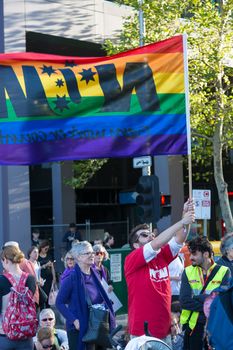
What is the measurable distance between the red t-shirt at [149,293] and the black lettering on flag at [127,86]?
7.14 ft

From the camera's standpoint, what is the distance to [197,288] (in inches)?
284

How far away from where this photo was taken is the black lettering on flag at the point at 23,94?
792 centimetres

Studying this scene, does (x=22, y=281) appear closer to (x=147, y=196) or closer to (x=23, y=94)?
(x=23, y=94)

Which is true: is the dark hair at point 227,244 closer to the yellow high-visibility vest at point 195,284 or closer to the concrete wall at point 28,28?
the yellow high-visibility vest at point 195,284

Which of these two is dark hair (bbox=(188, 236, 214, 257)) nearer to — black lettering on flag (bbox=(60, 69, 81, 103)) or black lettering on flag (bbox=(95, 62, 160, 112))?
black lettering on flag (bbox=(95, 62, 160, 112))

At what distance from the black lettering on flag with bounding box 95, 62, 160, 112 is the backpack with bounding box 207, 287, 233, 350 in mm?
4017

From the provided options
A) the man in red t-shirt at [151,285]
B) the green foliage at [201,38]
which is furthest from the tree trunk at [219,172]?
the man in red t-shirt at [151,285]

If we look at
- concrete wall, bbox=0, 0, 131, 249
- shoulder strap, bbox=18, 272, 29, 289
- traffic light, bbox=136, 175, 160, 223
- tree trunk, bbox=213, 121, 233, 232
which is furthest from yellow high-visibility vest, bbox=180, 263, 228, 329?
tree trunk, bbox=213, 121, 233, 232

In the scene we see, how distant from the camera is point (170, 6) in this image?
21.1 meters

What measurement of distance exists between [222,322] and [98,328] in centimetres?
300

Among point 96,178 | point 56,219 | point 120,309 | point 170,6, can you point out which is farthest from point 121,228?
point 120,309

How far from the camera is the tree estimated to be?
20625 millimetres

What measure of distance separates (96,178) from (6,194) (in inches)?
669

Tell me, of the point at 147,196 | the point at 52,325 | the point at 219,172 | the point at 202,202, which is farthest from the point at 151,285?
the point at 219,172
